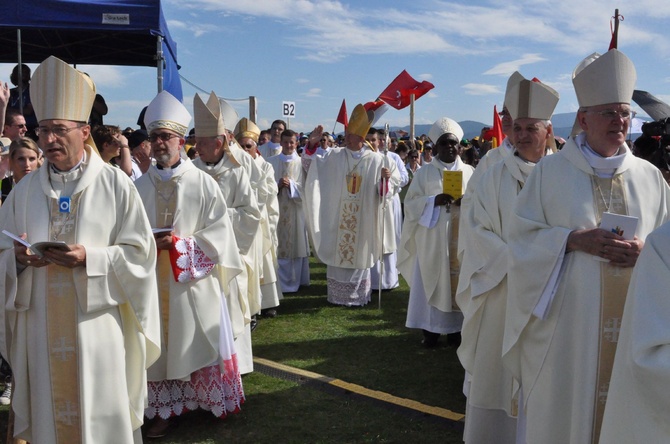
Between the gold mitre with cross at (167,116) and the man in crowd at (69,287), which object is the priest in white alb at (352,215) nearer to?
the gold mitre with cross at (167,116)

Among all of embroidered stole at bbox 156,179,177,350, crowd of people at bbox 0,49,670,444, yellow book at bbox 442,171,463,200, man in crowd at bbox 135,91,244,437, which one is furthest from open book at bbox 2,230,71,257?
yellow book at bbox 442,171,463,200

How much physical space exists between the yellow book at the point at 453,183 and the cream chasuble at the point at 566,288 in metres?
3.16

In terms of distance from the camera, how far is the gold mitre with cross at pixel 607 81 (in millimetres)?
3557

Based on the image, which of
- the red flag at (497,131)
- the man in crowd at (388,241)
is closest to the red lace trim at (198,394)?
the red flag at (497,131)

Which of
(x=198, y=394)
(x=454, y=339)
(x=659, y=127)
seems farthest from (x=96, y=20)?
(x=659, y=127)

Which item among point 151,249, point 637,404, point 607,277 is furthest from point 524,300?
point 151,249

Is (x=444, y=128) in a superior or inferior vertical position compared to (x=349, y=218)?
superior

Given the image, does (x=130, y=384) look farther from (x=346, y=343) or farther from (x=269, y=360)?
(x=346, y=343)

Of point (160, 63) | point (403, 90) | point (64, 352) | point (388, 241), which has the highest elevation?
point (403, 90)

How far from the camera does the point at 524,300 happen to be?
3695 mm

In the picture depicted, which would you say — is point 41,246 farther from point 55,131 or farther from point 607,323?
point 607,323

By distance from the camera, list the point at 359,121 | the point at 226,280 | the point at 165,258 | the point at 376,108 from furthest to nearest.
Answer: the point at 376,108 → the point at 359,121 → the point at 226,280 → the point at 165,258

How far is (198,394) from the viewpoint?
5.09m

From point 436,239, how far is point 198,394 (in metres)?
3.23
